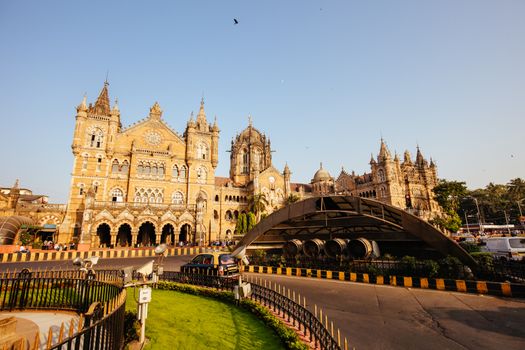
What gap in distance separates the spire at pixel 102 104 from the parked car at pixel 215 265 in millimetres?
40704

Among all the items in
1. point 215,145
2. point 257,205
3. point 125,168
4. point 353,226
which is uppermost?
point 215,145

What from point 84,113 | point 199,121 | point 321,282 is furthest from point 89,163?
point 321,282

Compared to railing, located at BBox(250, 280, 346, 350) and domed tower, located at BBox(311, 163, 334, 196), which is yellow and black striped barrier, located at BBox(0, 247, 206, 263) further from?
domed tower, located at BBox(311, 163, 334, 196)

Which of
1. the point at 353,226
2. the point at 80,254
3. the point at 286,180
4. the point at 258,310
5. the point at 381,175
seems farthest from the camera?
the point at 381,175

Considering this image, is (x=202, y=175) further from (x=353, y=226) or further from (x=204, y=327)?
(x=204, y=327)

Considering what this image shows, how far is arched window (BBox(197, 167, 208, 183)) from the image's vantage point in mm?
46850

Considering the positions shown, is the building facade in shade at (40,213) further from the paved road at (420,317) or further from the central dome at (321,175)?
the central dome at (321,175)

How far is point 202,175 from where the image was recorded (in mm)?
47281

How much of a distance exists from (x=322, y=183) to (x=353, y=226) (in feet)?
186

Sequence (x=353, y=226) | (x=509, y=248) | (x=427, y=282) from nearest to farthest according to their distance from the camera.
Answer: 1. (x=427, y=282)
2. (x=353, y=226)
3. (x=509, y=248)

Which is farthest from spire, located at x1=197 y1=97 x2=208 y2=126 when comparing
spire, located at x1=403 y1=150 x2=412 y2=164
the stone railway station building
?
spire, located at x1=403 y1=150 x2=412 y2=164

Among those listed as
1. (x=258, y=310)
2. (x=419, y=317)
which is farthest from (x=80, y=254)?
(x=419, y=317)

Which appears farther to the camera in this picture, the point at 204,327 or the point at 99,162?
the point at 99,162

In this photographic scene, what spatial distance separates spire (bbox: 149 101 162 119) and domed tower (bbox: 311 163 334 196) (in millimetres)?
44448
